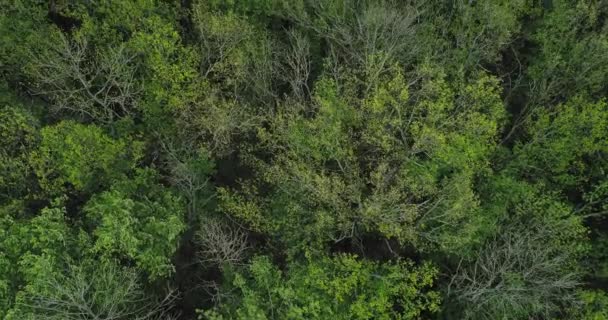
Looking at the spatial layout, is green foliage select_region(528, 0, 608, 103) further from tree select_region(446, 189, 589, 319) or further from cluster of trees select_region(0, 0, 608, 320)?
tree select_region(446, 189, 589, 319)

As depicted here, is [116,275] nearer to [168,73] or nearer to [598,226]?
[168,73]

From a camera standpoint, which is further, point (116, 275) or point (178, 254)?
point (178, 254)

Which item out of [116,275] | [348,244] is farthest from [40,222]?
[348,244]

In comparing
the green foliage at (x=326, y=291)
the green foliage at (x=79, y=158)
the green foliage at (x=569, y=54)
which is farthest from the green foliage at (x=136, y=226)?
the green foliage at (x=569, y=54)

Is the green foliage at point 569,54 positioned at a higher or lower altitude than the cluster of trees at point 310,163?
higher

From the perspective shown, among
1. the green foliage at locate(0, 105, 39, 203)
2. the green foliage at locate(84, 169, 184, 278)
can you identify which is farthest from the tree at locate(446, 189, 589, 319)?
the green foliage at locate(0, 105, 39, 203)

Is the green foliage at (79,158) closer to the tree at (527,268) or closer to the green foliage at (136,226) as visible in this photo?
the green foliage at (136,226)

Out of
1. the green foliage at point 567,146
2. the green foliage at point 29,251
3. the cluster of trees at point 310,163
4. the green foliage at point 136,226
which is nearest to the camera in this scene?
the green foliage at point 29,251
